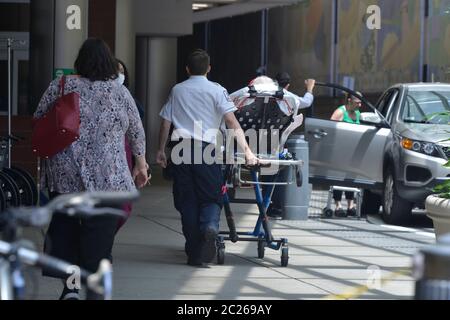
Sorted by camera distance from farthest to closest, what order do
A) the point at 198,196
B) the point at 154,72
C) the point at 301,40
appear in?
the point at 301,40, the point at 154,72, the point at 198,196

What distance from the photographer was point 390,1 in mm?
33125

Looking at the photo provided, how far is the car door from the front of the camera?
1606cm

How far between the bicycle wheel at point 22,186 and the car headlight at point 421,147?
4773 millimetres

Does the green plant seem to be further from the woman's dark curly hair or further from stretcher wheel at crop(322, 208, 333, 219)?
stretcher wheel at crop(322, 208, 333, 219)

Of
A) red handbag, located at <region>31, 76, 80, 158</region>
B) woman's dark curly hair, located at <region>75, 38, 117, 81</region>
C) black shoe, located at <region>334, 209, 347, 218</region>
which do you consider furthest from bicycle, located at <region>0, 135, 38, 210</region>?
woman's dark curly hair, located at <region>75, 38, 117, 81</region>

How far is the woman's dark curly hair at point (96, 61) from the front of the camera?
7.62 meters

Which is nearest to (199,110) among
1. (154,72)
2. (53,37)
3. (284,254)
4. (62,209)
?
(284,254)

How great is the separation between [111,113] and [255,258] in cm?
397

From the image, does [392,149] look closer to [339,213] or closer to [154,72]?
[339,213]

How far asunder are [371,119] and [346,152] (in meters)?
0.63

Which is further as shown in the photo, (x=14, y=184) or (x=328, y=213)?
(x=328, y=213)

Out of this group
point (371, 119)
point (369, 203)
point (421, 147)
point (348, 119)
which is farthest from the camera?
point (369, 203)

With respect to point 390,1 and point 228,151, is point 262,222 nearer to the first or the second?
point 228,151

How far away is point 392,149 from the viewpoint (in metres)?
15.6
